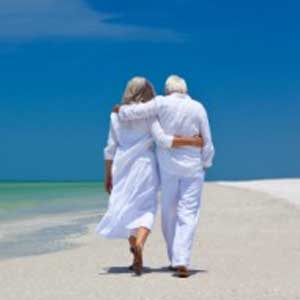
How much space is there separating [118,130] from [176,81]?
67cm

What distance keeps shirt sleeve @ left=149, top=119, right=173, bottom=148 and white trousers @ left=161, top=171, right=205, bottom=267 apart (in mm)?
282

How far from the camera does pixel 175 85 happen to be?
26.2 ft

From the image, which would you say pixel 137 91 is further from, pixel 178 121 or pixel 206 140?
pixel 206 140

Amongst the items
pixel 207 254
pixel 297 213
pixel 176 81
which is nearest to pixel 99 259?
pixel 207 254

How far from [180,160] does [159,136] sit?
0.28 m

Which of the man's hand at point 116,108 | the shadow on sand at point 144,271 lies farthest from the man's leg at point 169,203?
the man's hand at point 116,108

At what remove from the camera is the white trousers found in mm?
7918

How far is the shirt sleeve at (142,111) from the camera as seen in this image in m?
7.83

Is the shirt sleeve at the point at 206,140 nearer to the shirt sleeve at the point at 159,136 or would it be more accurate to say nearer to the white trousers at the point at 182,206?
the white trousers at the point at 182,206

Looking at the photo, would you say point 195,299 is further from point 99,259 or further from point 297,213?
point 297,213

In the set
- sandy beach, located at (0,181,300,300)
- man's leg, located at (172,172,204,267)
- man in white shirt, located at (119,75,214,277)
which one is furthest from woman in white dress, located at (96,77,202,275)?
sandy beach, located at (0,181,300,300)

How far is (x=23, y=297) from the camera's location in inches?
270

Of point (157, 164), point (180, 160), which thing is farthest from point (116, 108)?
point (180, 160)

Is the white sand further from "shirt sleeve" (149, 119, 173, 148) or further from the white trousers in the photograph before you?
"shirt sleeve" (149, 119, 173, 148)
